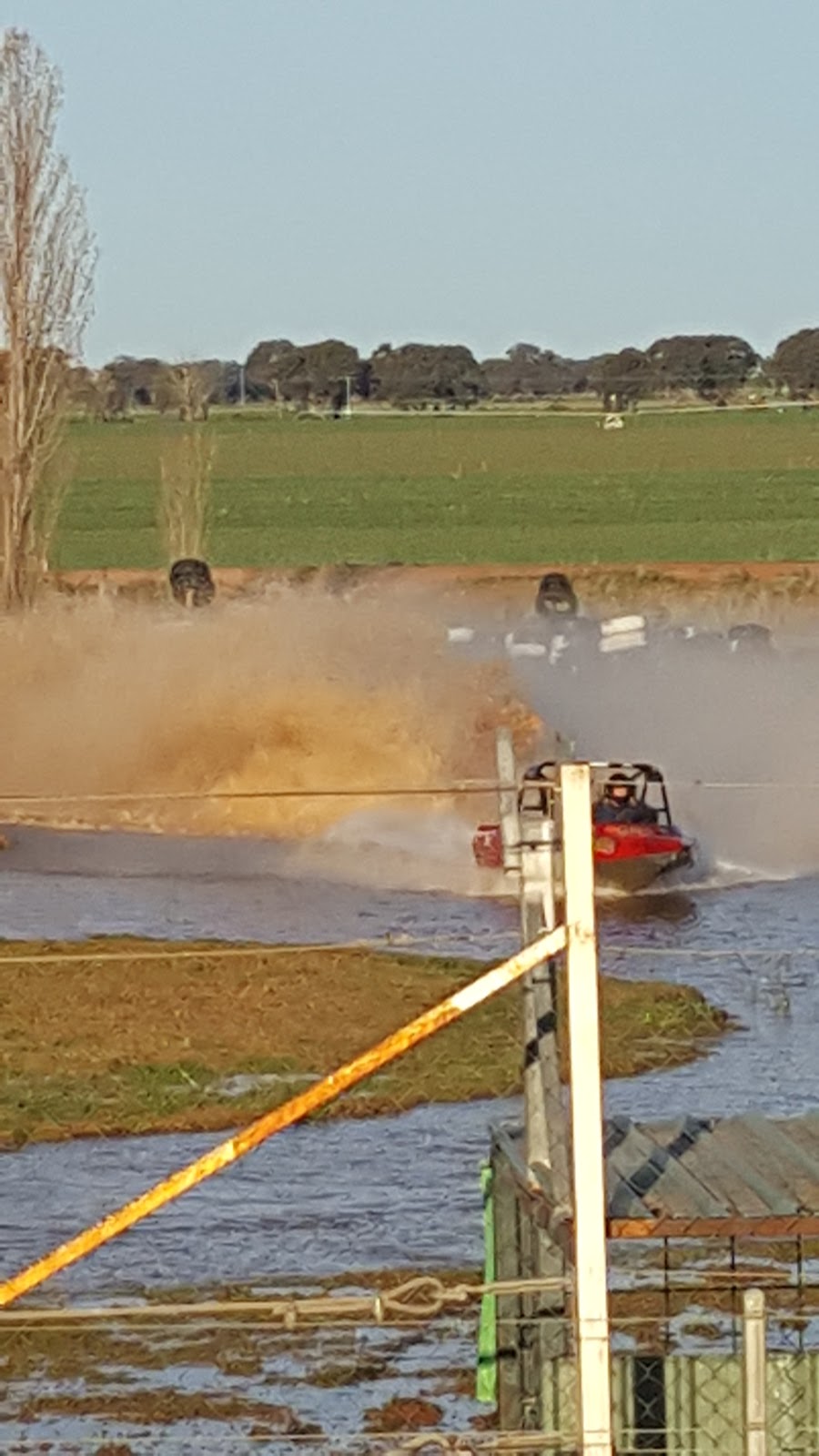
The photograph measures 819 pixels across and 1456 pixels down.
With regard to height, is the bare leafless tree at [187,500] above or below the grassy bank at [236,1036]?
above

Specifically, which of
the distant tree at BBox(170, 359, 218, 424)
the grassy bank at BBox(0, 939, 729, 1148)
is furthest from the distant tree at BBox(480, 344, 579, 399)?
the grassy bank at BBox(0, 939, 729, 1148)

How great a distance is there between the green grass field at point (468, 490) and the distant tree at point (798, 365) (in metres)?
1.93

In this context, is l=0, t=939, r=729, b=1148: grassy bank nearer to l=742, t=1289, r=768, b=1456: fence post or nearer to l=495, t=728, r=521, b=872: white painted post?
l=495, t=728, r=521, b=872: white painted post

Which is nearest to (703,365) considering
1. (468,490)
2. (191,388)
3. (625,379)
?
(625,379)

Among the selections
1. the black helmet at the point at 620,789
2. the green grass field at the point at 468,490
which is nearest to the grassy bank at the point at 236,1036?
the black helmet at the point at 620,789

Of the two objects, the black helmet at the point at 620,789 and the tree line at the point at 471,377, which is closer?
the black helmet at the point at 620,789

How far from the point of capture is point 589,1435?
777 centimetres

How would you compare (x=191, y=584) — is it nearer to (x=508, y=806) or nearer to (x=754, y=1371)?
(x=508, y=806)

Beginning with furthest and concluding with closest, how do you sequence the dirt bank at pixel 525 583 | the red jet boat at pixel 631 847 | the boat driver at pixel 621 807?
the dirt bank at pixel 525 583
the boat driver at pixel 621 807
the red jet boat at pixel 631 847

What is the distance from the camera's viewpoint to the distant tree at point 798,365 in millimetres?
157500

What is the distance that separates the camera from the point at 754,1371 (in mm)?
7949

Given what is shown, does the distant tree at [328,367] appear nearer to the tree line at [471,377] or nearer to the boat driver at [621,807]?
Answer: the tree line at [471,377]

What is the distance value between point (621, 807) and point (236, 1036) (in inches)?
375

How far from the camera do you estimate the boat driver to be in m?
31.3
